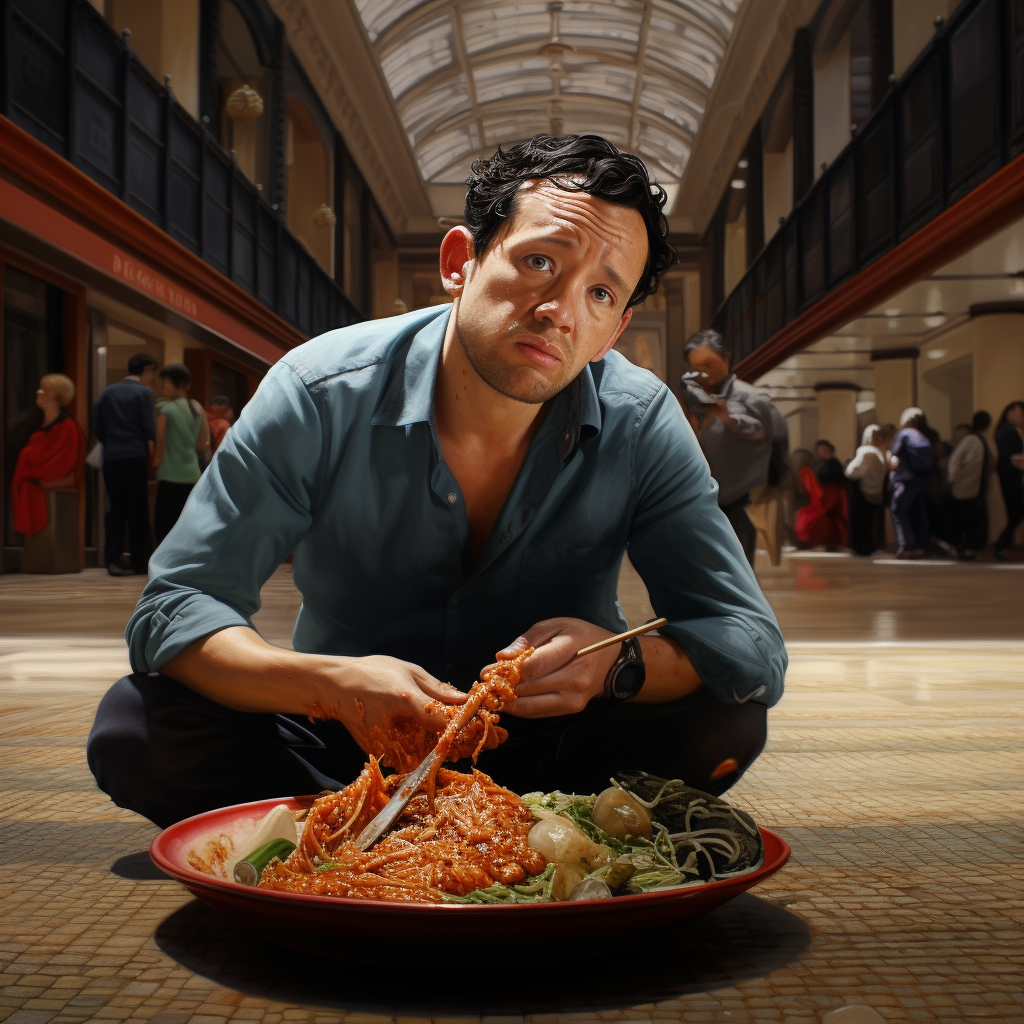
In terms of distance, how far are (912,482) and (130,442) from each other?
29.6 ft

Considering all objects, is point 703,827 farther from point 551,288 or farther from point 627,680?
point 551,288

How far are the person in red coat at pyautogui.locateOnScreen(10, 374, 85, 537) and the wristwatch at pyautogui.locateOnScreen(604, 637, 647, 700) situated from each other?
886 cm

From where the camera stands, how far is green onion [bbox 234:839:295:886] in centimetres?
135

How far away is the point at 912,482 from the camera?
1361cm

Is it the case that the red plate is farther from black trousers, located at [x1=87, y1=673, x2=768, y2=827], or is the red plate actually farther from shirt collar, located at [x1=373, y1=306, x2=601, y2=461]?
shirt collar, located at [x1=373, y1=306, x2=601, y2=461]

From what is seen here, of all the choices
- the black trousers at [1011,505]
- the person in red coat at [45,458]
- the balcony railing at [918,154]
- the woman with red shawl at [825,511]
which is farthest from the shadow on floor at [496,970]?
the woman with red shawl at [825,511]

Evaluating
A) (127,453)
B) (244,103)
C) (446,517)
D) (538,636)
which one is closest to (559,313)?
(446,517)

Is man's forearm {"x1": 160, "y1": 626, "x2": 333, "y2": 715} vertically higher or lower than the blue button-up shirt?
lower

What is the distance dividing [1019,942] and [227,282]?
469 inches

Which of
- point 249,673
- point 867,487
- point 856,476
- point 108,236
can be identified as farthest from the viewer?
point 867,487

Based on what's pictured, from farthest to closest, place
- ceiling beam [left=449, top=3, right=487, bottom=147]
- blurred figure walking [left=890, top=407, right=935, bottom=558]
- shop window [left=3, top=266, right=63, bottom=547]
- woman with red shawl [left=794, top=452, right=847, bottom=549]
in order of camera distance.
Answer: woman with red shawl [left=794, top=452, right=847, bottom=549]
ceiling beam [left=449, top=3, right=487, bottom=147]
blurred figure walking [left=890, top=407, right=935, bottom=558]
shop window [left=3, top=266, right=63, bottom=547]

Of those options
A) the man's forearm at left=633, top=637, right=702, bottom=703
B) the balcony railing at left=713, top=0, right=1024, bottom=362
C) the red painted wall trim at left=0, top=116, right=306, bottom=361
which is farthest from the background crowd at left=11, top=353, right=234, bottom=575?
the man's forearm at left=633, top=637, right=702, bottom=703

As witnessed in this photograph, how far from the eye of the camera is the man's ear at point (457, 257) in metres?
1.94

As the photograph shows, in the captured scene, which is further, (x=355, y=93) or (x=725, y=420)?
(x=355, y=93)
